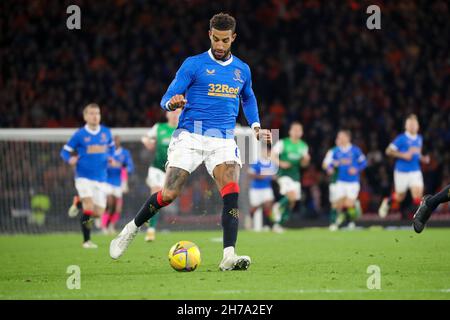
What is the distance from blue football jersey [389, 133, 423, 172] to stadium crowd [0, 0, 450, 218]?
2607 mm

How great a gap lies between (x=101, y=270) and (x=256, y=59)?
52.2 feet

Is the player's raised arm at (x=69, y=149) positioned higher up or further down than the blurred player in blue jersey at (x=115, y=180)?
higher up

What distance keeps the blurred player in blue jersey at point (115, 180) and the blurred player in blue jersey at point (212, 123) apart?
9.11 metres

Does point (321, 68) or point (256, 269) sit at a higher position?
point (321, 68)

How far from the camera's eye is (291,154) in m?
18.1

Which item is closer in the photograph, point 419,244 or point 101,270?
point 101,270

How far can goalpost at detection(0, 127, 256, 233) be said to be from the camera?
18203 millimetres

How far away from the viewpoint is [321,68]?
23750mm

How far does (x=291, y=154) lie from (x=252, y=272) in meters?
9.94

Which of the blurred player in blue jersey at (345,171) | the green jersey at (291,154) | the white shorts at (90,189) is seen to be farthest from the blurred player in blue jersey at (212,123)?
the blurred player in blue jersey at (345,171)

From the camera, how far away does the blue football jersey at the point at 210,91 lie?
8578 mm

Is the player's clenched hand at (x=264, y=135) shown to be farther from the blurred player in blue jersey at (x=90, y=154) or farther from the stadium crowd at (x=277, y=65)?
the stadium crowd at (x=277, y=65)

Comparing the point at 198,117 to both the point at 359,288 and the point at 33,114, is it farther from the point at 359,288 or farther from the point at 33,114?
the point at 33,114
